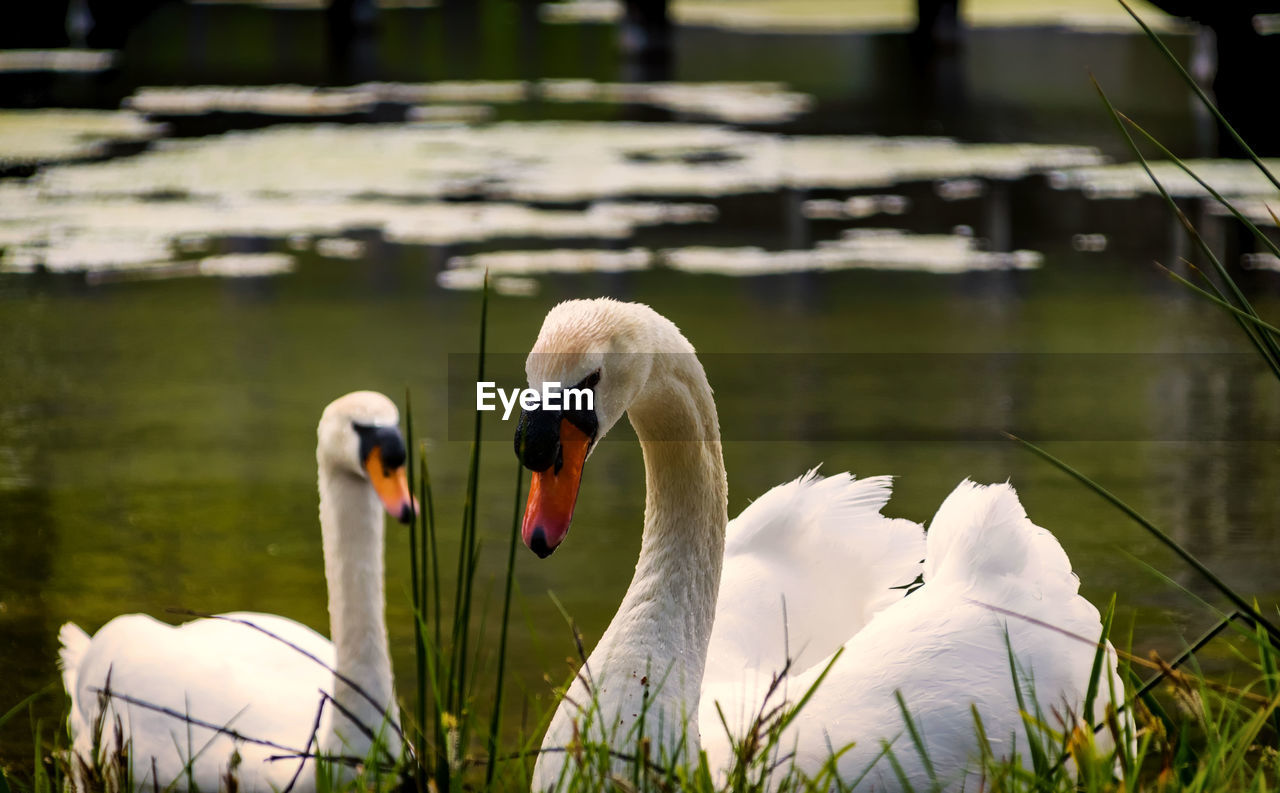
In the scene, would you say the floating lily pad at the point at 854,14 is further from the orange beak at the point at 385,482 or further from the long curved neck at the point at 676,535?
the long curved neck at the point at 676,535

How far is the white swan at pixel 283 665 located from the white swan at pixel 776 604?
0.78 meters

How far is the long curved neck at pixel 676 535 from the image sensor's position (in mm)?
2627

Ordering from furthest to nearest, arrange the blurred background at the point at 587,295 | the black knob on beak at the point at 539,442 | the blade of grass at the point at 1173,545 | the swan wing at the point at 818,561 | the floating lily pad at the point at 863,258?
the floating lily pad at the point at 863,258
the blurred background at the point at 587,295
the swan wing at the point at 818,561
the black knob on beak at the point at 539,442
the blade of grass at the point at 1173,545

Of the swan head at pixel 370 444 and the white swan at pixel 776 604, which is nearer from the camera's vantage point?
the white swan at pixel 776 604

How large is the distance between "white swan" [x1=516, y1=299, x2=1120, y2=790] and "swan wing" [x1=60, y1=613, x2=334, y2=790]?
39.5 inches

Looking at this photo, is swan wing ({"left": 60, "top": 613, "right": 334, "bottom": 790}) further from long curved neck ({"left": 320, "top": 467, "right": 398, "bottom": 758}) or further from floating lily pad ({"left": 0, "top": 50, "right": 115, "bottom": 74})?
floating lily pad ({"left": 0, "top": 50, "right": 115, "bottom": 74})

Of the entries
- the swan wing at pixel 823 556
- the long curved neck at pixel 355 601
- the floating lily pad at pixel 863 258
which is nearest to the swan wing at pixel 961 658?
the swan wing at pixel 823 556

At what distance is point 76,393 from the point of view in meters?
6.55

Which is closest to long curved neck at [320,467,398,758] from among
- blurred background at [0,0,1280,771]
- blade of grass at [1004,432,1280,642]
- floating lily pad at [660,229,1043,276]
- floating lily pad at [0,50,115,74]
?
blurred background at [0,0,1280,771]

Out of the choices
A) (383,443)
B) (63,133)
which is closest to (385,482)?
(383,443)

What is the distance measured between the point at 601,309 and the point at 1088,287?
6.06m

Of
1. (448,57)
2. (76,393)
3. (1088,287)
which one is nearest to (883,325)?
(1088,287)

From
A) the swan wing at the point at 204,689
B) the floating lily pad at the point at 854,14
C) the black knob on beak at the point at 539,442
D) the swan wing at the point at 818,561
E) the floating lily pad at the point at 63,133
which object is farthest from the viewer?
the floating lily pad at the point at 854,14

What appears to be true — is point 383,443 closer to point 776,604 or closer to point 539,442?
point 776,604
